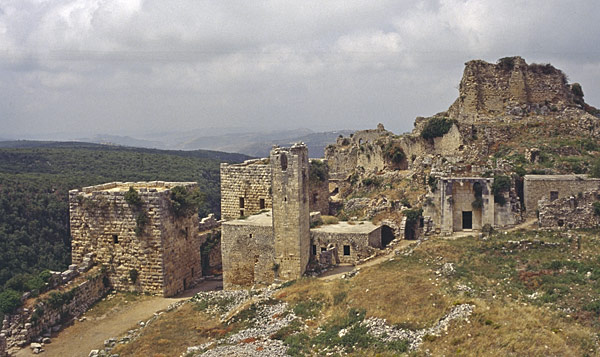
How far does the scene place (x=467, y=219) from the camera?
2294cm

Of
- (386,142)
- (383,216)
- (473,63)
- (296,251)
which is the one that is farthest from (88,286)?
(473,63)

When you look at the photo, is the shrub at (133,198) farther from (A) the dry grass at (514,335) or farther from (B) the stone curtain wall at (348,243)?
(A) the dry grass at (514,335)

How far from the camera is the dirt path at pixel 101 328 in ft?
58.5

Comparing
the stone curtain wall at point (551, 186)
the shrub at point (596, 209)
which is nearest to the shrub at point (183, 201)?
the stone curtain wall at point (551, 186)

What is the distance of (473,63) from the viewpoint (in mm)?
33156

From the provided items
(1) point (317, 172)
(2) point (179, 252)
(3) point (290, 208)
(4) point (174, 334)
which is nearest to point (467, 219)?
(3) point (290, 208)

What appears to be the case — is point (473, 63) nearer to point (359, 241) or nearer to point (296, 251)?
point (359, 241)

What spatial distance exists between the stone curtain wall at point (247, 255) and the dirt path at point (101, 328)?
2.29 m

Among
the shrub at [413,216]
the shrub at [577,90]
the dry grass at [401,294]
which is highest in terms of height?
the shrub at [577,90]

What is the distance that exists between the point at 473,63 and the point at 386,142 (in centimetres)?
771

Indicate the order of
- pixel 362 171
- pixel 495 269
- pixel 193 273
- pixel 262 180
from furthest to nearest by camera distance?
1. pixel 362 171
2. pixel 262 180
3. pixel 193 273
4. pixel 495 269

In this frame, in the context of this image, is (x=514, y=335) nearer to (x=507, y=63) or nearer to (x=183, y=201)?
(x=183, y=201)

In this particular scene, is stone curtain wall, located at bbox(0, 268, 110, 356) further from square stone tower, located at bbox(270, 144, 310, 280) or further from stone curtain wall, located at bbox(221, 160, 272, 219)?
square stone tower, located at bbox(270, 144, 310, 280)

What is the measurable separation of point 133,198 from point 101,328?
17.1ft
